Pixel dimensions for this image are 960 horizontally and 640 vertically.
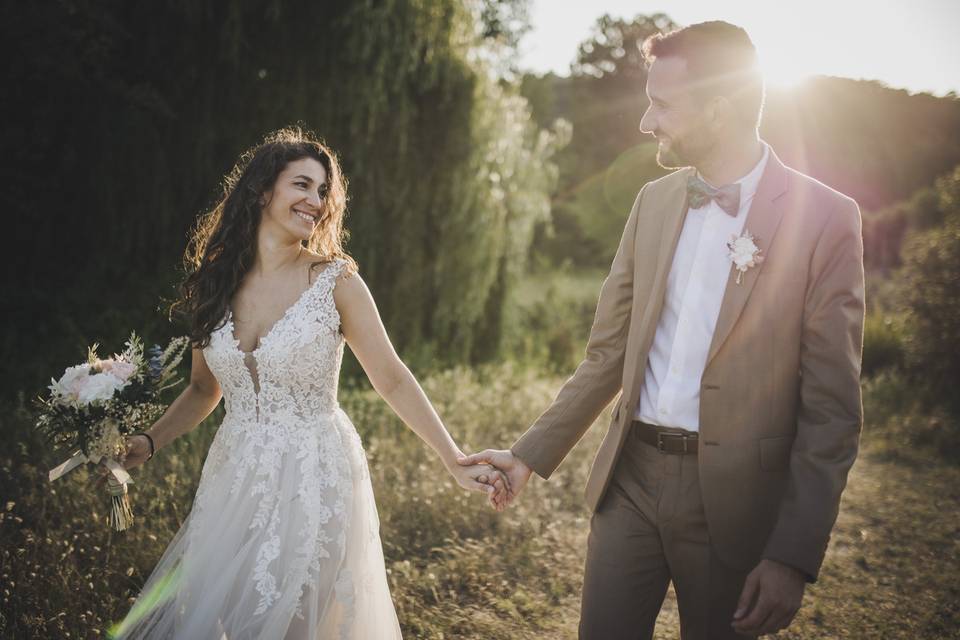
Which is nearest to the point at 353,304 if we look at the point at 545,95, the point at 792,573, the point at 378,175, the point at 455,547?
the point at 792,573

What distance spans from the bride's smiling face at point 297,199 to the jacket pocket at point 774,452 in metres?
1.80

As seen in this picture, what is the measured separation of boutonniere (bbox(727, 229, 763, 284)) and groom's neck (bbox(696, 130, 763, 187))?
0.87ft

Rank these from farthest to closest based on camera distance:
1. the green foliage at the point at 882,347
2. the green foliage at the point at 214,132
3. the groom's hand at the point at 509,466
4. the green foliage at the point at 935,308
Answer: the green foliage at the point at 882,347 → the green foliage at the point at 935,308 → the green foliage at the point at 214,132 → the groom's hand at the point at 509,466

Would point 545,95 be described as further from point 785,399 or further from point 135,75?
point 785,399

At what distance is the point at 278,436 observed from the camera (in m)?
2.68

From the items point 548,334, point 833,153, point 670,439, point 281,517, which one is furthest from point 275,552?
point 833,153

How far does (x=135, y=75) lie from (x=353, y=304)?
22.2ft

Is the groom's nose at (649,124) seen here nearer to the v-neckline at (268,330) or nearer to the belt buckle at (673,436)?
the belt buckle at (673,436)

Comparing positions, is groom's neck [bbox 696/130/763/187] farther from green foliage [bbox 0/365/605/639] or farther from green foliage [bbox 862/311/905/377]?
green foliage [bbox 862/311/905/377]

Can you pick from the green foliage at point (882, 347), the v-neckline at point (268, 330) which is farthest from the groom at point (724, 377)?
the green foliage at point (882, 347)

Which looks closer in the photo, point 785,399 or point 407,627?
point 785,399

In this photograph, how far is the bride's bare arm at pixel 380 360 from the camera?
9.20 feet

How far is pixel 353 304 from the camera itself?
9.18 feet

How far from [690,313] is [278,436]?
1.50 m
